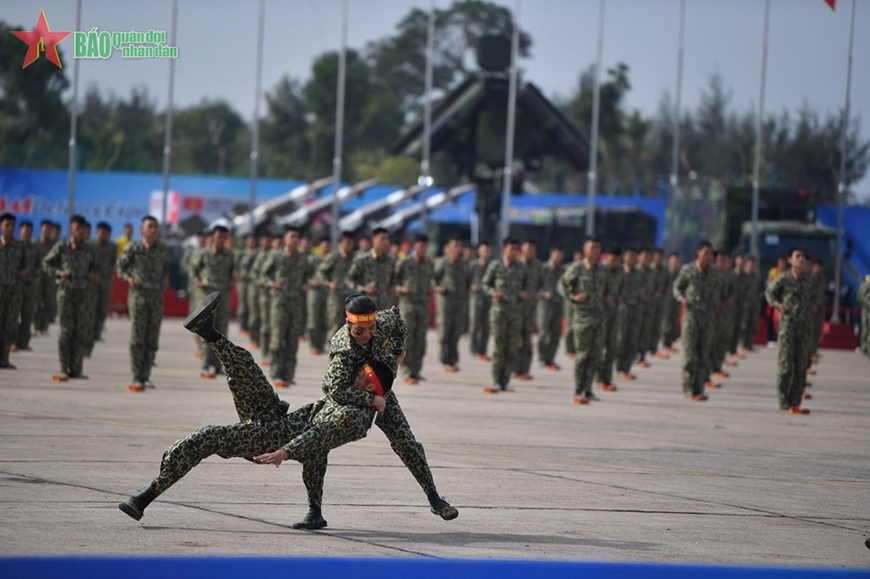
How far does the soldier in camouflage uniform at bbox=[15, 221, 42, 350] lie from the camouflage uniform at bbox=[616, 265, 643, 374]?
355 inches

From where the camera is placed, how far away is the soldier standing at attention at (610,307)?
18.0m

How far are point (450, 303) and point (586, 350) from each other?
530 cm

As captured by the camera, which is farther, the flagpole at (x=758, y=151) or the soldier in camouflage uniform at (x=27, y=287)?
the flagpole at (x=758, y=151)

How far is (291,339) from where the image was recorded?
58.3 ft

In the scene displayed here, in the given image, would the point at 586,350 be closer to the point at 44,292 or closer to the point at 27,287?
the point at 27,287

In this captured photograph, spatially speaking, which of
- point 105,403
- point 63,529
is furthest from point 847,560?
point 105,403

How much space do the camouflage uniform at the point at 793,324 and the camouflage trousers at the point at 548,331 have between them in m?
6.98

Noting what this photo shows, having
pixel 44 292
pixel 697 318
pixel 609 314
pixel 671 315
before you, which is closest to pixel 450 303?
pixel 609 314

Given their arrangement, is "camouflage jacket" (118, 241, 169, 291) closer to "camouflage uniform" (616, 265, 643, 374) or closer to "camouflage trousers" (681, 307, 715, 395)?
"camouflage trousers" (681, 307, 715, 395)

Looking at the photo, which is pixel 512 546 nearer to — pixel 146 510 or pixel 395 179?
pixel 146 510

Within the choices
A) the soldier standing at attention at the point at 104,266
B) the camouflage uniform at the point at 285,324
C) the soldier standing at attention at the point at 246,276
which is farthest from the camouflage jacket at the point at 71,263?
the soldier standing at attention at the point at 246,276

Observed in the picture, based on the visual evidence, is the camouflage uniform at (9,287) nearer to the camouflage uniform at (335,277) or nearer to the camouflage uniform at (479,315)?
the camouflage uniform at (335,277)

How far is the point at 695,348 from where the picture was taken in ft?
60.1

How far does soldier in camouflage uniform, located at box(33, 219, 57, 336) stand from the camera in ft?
79.5
